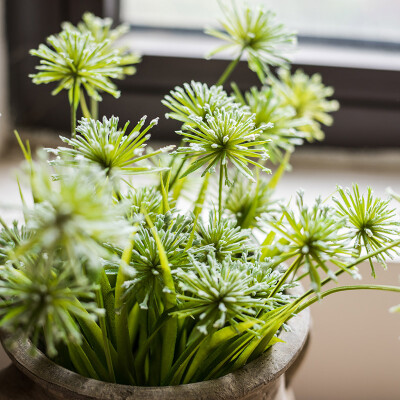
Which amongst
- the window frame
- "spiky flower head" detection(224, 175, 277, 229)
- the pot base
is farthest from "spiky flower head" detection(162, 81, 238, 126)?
the window frame

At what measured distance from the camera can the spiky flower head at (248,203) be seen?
54 cm

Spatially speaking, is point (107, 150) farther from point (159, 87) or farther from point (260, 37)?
point (159, 87)

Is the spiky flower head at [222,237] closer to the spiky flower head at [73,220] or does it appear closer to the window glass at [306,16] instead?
the spiky flower head at [73,220]

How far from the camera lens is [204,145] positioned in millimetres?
428

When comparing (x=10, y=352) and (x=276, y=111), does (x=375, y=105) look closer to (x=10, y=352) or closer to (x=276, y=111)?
(x=276, y=111)

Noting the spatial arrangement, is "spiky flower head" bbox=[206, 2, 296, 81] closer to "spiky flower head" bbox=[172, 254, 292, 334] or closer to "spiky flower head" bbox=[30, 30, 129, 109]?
"spiky flower head" bbox=[30, 30, 129, 109]

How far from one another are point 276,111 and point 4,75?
469mm

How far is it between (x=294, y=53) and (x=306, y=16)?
10 centimetres

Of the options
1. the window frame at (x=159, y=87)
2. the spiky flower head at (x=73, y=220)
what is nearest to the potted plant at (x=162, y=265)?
the spiky flower head at (x=73, y=220)

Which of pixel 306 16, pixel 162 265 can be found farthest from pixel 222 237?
pixel 306 16

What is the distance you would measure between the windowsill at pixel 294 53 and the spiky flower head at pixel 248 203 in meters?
0.33

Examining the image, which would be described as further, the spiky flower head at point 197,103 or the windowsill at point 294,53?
the windowsill at point 294,53

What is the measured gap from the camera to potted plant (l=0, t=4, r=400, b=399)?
1.14 ft

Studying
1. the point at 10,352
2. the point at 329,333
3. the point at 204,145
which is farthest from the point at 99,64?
the point at 329,333
